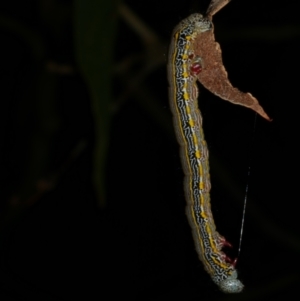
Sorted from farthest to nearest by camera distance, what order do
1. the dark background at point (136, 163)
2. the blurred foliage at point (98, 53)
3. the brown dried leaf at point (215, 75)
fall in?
the dark background at point (136, 163) < the blurred foliage at point (98, 53) < the brown dried leaf at point (215, 75)

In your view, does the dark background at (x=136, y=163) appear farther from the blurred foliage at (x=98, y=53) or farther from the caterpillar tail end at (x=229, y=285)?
the caterpillar tail end at (x=229, y=285)

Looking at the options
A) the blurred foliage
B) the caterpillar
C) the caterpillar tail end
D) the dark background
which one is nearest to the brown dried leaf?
the caterpillar

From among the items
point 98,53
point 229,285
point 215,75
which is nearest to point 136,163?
point 98,53

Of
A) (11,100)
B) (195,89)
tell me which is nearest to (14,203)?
(11,100)

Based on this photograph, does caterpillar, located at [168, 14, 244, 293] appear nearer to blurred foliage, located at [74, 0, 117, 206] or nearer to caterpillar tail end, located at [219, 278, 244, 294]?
caterpillar tail end, located at [219, 278, 244, 294]

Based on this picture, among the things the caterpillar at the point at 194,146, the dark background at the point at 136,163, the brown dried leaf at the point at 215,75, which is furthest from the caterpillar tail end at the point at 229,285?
the dark background at the point at 136,163

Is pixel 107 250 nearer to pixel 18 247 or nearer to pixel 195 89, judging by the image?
pixel 18 247

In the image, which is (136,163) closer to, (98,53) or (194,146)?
(98,53)
